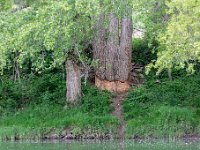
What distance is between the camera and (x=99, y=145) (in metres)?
25.7

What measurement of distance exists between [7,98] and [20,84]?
98cm

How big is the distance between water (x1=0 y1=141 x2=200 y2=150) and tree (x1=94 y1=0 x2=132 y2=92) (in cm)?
619

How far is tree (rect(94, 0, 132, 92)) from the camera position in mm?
32469

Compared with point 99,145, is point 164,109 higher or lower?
higher

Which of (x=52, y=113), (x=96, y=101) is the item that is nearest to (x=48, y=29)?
(x=52, y=113)

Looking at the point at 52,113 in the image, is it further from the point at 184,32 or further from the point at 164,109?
the point at 184,32

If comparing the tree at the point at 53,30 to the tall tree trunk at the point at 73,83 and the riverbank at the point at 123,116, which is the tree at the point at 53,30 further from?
the riverbank at the point at 123,116

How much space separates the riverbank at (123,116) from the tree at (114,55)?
82cm

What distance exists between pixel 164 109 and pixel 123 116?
180 cm

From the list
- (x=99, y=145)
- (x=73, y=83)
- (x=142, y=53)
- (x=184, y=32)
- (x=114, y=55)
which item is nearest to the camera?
(x=184, y=32)

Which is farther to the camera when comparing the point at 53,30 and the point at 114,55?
the point at 114,55

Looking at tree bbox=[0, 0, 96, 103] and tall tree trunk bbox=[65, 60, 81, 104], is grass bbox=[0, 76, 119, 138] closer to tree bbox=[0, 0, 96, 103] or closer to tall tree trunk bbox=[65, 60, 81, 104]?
tall tree trunk bbox=[65, 60, 81, 104]

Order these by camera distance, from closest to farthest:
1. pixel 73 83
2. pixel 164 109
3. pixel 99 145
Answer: pixel 99 145 → pixel 164 109 → pixel 73 83

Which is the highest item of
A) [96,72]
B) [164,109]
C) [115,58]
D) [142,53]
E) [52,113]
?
[142,53]
